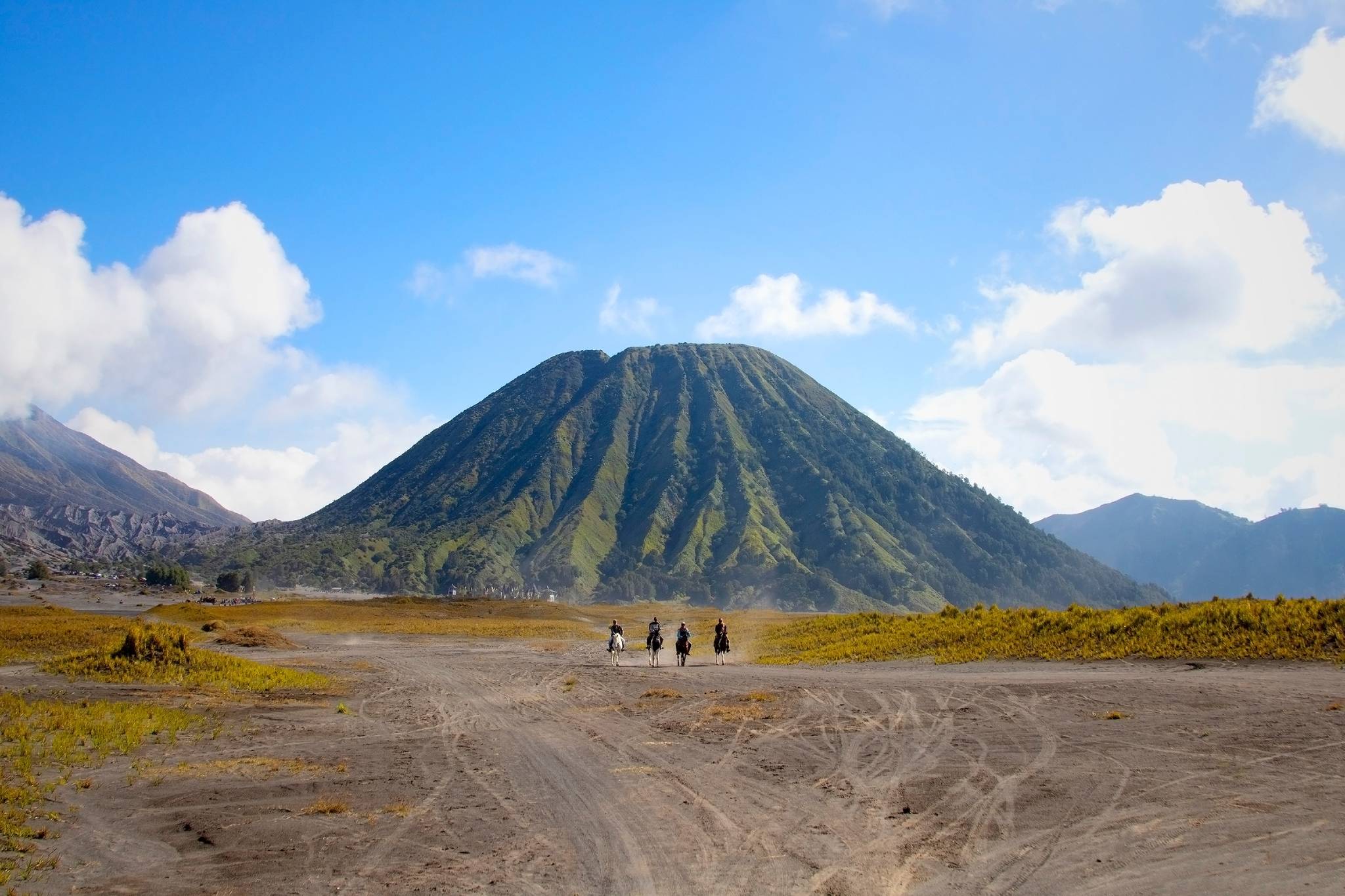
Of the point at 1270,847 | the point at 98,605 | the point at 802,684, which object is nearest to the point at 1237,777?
the point at 1270,847

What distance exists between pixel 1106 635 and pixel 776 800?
73.3 ft

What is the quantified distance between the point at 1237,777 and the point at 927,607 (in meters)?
182

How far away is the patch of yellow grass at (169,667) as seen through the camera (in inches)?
983

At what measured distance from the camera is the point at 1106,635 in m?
29.1

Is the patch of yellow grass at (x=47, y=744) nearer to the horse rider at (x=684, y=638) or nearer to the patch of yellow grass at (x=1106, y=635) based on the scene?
the horse rider at (x=684, y=638)

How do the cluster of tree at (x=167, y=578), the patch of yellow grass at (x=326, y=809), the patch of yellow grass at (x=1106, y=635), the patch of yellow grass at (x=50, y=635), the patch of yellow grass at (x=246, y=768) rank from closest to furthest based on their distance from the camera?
the patch of yellow grass at (x=326, y=809), the patch of yellow grass at (x=246, y=768), the patch of yellow grass at (x=1106, y=635), the patch of yellow grass at (x=50, y=635), the cluster of tree at (x=167, y=578)

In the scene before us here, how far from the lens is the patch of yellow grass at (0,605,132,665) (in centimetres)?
3247

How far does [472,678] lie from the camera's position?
30.5 m

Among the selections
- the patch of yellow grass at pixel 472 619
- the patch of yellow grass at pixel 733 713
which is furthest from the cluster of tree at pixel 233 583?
the patch of yellow grass at pixel 733 713

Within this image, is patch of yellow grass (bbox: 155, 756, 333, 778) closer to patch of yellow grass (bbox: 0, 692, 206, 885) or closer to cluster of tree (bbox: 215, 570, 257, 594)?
patch of yellow grass (bbox: 0, 692, 206, 885)

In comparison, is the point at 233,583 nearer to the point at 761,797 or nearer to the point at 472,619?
the point at 472,619

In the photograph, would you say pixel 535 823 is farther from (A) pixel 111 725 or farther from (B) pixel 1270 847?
(A) pixel 111 725

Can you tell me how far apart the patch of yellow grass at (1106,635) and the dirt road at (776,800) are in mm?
2922

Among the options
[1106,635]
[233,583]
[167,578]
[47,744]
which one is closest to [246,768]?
[47,744]
